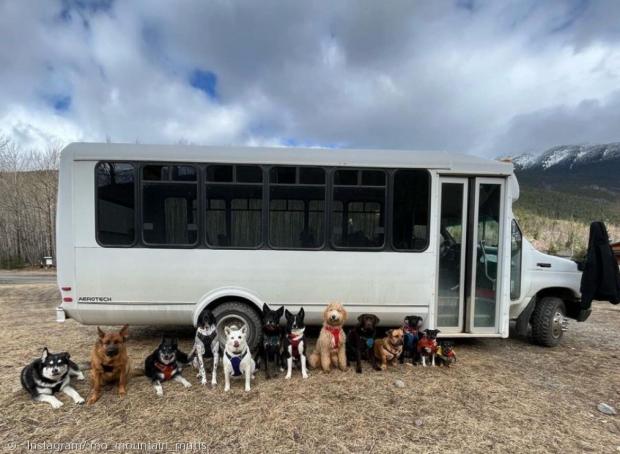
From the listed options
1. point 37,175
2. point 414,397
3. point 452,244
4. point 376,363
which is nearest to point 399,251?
point 452,244

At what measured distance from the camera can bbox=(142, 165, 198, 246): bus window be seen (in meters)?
4.11

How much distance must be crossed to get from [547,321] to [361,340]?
117 inches

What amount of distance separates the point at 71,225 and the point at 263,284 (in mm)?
2488

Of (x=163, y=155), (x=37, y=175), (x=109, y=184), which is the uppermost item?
(x=37, y=175)

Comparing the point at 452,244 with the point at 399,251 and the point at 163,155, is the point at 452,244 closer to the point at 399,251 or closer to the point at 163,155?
the point at 399,251

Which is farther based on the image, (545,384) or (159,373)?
(545,384)

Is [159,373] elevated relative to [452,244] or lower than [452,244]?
lower

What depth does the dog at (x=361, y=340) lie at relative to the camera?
3.83 meters

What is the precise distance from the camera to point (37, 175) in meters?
16.5

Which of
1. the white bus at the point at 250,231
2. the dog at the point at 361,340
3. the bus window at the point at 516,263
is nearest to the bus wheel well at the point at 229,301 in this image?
the white bus at the point at 250,231

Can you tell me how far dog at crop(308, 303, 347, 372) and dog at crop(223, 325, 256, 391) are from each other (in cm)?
84

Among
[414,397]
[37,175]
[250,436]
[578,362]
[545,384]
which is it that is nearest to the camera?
[250,436]

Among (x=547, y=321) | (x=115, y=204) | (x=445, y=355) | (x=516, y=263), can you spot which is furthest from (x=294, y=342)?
(x=547, y=321)

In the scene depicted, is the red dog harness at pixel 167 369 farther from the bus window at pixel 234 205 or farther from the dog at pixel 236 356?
the bus window at pixel 234 205
